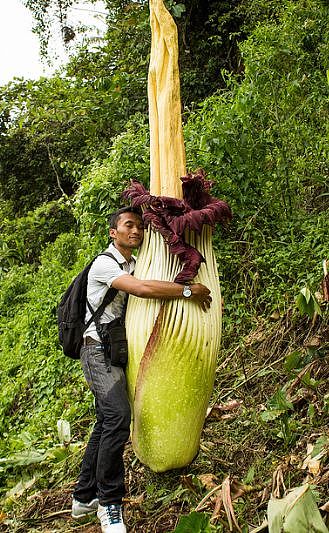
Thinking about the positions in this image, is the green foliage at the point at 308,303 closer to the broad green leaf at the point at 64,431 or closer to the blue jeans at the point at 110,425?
the blue jeans at the point at 110,425

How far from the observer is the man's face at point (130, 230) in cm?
275

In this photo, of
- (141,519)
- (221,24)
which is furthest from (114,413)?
(221,24)

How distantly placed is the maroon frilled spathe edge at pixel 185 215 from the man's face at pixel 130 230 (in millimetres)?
142

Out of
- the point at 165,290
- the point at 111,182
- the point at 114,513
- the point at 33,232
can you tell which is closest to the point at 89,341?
the point at 165,290

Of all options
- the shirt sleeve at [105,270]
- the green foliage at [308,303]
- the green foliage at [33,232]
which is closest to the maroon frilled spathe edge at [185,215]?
the shirt sleeve at [105,270]

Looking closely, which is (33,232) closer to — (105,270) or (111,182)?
(111,182)

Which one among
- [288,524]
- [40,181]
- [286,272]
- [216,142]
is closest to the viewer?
[288,524]

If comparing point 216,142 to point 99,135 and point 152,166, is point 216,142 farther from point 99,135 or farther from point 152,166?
point 99,135

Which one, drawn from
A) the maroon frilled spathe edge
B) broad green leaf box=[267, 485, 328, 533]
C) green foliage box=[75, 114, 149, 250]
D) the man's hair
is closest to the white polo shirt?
the man's hair

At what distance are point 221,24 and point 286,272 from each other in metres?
4.98

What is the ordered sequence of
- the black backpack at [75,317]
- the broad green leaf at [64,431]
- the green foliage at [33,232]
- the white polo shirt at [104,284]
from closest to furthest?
the white polo shirt at [104,284], the black backpack at [75,317], the broad green leaf at [64,431], the green foliage at [33,232]

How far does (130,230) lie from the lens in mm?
2746

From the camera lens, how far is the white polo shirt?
106 inches

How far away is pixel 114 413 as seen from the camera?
8.58 feet
